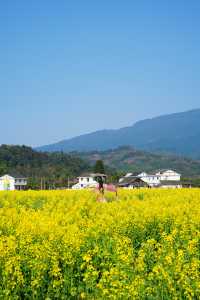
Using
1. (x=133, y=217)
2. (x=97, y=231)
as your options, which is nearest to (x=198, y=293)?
(x=97, y=231)

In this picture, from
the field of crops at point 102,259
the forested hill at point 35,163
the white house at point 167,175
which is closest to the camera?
the field of crops at point 102,259

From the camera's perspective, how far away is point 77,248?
10.3 m

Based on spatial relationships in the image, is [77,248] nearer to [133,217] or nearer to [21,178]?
[133,217]

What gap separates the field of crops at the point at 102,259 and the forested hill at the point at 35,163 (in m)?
107

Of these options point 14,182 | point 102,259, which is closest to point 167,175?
point 14,182

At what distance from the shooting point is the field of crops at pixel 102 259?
7324 millimetres

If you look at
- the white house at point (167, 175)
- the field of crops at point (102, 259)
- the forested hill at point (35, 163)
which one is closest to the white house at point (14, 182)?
the forested hill at point (35, 163)

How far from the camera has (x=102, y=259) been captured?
10852mm

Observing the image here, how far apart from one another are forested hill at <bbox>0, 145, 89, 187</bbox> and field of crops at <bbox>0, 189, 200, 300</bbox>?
107 meters

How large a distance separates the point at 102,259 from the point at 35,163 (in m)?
130

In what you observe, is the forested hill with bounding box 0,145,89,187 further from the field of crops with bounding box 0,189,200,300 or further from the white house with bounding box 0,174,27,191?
the field of crops with bounding box 0,189,200,300

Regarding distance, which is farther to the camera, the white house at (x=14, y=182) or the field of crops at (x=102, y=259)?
the white house at (x=14, y=182)

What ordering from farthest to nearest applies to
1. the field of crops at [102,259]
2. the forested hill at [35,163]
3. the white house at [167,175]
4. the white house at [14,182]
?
the white house at [167,175], the forested hill at [35,163], the white house at [14,182], the field of crops at [102,259]

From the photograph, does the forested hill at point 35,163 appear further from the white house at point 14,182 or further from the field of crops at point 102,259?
the field of crops at point 102,259
